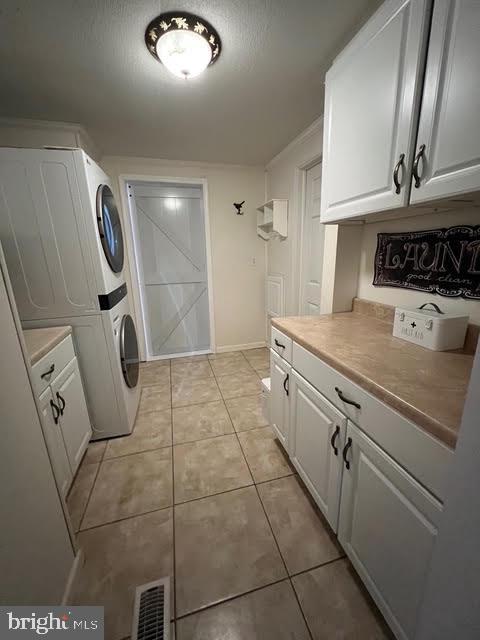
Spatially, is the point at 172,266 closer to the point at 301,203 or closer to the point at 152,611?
the point at 301,203

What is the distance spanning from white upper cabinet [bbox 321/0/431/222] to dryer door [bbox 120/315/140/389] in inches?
63.8

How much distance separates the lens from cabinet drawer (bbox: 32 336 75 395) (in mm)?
1165

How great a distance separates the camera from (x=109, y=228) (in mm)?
1679

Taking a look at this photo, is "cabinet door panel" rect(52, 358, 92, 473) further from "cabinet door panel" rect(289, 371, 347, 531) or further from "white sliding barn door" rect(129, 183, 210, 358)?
"white sliding barn door" rect(129, 183, 210, 358)

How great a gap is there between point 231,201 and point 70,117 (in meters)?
1.65

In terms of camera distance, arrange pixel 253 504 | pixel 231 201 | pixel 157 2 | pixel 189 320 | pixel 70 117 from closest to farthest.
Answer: pixel 157 2
pixel 253 504
pixel 70 117
pixel 231 201
pixel 189 320

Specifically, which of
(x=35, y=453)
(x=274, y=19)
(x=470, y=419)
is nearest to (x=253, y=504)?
(x=35, y=453)

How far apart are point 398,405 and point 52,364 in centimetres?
154

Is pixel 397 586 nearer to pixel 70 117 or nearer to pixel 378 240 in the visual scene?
pixel 378 240

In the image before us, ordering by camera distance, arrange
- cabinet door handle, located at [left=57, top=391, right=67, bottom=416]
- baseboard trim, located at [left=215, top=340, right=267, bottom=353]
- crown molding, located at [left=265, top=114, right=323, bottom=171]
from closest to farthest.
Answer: cabinet door handle, located at [left=57, top=391, right=67, bottom=416] → crown molding, located at [left=265, top=114, right=323, bottom=171] → baseboard trim, located at [left=215, top=340, right=267, bottom=353]

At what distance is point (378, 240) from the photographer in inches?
58.9

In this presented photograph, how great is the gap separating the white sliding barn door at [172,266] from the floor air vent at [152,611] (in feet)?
8.22

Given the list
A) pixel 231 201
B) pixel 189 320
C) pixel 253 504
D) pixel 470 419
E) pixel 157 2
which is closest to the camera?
pixel 470 419

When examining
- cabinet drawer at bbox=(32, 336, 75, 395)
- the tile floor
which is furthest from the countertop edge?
cabinet drawer at bbox=(32, 336, 75, 395)
